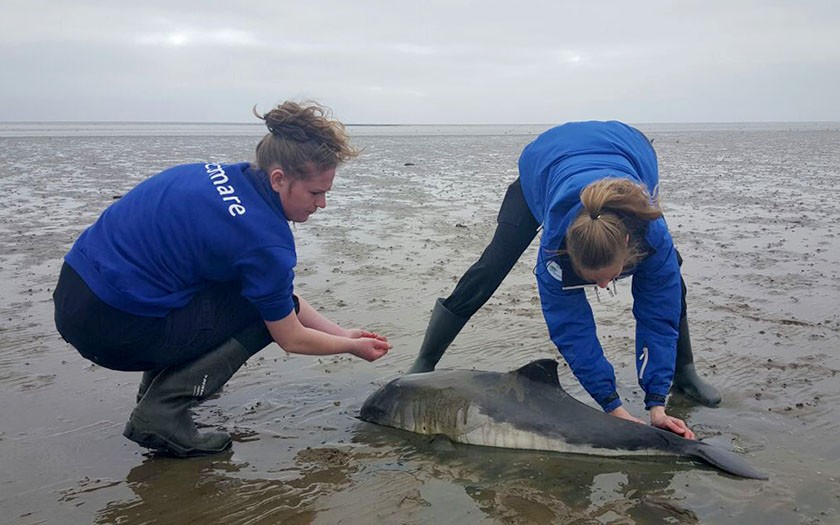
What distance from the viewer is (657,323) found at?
14.1ft

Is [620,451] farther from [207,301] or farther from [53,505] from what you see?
[53,505]

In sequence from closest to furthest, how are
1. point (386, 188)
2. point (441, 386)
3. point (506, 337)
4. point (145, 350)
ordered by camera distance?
point (145, 350) → point (441, 386) → point (506, 337) → point (386, 188)

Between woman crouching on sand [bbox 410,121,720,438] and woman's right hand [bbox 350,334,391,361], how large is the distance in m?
1.03

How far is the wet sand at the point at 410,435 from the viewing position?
3.66 m

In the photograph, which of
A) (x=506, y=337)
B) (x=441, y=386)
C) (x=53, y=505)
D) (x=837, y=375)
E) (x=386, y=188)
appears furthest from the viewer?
(x=386, y=188)

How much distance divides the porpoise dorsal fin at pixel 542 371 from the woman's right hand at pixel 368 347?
94cm

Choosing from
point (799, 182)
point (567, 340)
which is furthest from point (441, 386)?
point (799, 182)

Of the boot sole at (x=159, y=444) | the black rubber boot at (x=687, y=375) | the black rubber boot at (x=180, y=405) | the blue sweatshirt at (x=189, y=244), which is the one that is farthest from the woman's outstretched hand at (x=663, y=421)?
the boot sole at (x=159, y=444)

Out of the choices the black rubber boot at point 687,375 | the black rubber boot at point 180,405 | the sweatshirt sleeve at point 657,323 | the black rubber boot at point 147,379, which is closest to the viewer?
the black rubber boot at point 180,405

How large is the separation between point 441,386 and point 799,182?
51.6 feet

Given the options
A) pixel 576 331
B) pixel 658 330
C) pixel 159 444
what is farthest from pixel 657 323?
pixel 159 444

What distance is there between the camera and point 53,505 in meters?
3.64

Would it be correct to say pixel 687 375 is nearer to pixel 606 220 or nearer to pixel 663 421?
pixel 663 421

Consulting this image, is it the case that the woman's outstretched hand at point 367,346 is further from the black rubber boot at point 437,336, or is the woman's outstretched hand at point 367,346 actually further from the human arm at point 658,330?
the human arm at point 658,330
